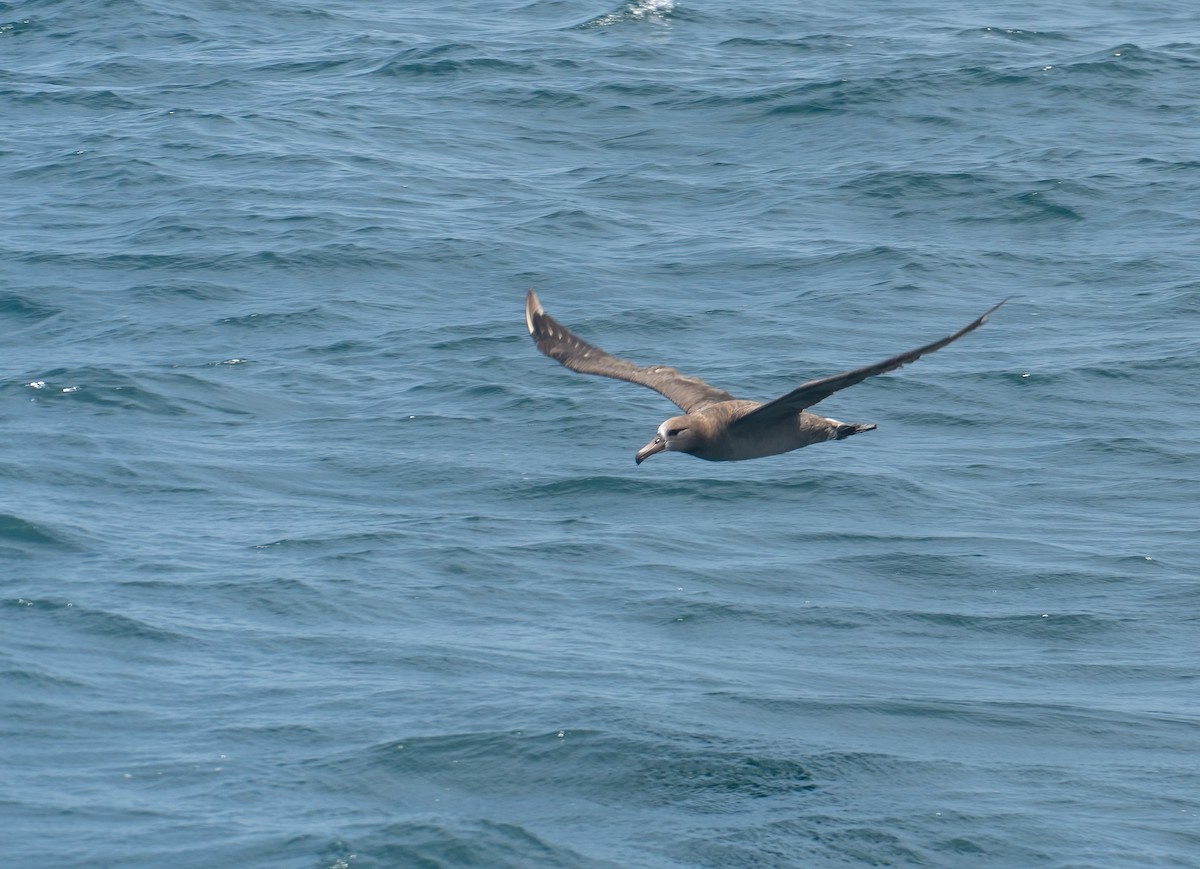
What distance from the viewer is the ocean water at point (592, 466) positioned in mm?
16141

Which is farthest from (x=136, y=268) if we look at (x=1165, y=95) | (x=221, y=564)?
(x=1165, y=95)

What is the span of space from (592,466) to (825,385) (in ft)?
28.4

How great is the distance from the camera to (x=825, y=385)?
13977 mm

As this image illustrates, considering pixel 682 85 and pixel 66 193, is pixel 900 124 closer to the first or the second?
pixel 682 85

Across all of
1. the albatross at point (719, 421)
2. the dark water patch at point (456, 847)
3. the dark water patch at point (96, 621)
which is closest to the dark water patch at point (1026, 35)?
the albatross at point (719, 421)

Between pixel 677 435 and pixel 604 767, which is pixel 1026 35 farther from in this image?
pixel 604 767

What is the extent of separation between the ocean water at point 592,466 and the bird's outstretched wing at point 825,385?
306 cm

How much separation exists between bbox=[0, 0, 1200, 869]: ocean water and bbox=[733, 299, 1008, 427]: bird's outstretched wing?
3056 mm

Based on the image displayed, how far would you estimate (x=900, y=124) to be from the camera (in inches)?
1308

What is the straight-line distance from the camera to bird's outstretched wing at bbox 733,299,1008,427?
1283 centimetres

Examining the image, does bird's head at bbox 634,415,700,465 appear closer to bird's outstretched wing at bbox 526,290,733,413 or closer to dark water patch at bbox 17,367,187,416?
bird's outstretched wing at bbox 526,290,733,413

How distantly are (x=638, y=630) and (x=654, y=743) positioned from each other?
7.97ft

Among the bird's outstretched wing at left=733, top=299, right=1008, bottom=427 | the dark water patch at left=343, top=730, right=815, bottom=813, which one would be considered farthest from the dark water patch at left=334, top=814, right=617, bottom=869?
the bird's outstretched wing at left=733, top=299, right=1008, bottom=427

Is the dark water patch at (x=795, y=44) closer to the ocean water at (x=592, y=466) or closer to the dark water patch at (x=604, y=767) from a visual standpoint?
the ocean water at (x=592, y=466)
